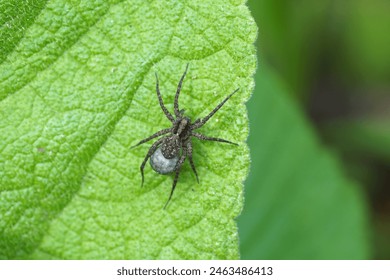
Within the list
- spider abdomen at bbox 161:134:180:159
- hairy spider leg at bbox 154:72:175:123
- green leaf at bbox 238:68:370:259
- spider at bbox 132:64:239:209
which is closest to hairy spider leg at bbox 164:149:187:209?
spider at bbox 132:64:239:209

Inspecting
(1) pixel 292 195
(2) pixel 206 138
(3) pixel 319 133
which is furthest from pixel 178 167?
(3) pixel 319 133

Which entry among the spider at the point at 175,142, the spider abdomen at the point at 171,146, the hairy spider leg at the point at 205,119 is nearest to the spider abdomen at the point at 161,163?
the spider at the point at 175,142

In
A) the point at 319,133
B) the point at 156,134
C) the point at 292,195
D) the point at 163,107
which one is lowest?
the point at 156,134

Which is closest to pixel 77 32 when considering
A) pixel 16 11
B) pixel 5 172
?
pixel 16 11

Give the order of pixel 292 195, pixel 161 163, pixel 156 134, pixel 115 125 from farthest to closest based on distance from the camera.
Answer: pixel 292 195
pixel 161 163
pixel 156 134
pixel 115 125

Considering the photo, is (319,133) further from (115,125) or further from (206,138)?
(115,125)

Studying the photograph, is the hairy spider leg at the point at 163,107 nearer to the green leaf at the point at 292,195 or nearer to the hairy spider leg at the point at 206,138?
the hairy spider leg at the point at 206,138
